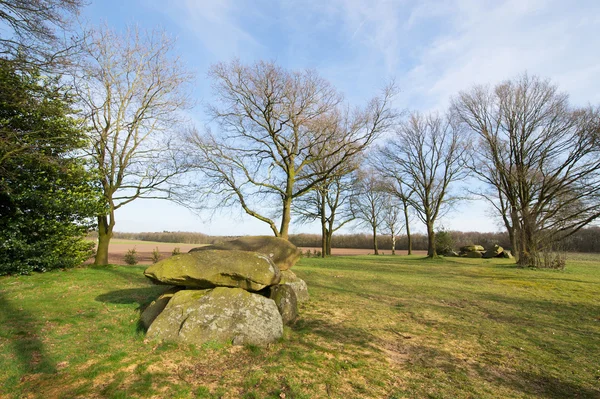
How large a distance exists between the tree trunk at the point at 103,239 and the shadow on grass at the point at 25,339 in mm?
7867

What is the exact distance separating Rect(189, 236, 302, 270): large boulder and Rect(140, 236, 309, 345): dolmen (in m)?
1.83

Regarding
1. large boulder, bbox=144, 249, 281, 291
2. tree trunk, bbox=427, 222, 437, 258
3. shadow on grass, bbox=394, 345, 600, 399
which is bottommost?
shadow on grass, bbox=394, 345, 600, 399

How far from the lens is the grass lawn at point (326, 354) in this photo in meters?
3.74

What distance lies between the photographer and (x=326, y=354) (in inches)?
188

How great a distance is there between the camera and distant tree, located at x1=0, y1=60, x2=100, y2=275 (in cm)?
1002

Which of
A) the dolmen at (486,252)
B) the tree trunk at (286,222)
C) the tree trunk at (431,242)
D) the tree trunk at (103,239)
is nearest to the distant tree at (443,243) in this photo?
the dolmen at (486,252)

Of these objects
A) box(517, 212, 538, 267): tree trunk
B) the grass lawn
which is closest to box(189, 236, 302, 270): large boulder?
the grass lawn

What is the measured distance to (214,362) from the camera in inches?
175

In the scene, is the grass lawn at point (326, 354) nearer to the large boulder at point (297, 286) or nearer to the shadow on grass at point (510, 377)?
the shadow on grass at point (510, 377)

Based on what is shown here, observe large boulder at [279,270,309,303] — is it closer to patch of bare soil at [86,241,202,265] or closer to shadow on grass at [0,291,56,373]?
shadow on grass at [0,291,56,373]

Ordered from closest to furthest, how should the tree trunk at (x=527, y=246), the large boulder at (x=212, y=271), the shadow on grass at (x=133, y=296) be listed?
the large boulder at (x=212, y=271) < the shadow on grass at (x=133, y=296) < the tree trunk at (x=527, y=246)

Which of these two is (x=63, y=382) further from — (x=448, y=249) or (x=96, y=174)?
(x=448, y=249)

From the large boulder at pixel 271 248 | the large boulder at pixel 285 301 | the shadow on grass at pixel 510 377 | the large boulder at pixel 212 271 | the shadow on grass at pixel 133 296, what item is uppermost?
the large boulder at pixel 271 248

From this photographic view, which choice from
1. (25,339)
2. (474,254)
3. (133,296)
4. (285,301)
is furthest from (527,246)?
(25,339)
